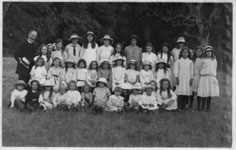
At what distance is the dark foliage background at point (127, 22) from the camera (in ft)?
24.7

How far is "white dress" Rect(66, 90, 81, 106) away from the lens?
7.43 meters

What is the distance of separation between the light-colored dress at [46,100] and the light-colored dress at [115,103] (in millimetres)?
1055

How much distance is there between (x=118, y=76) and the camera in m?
7.76

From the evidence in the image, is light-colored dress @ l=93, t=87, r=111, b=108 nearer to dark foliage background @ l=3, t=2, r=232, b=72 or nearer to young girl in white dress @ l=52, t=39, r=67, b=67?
young girl in white dress @ l=52, t=39, r=67, b=67

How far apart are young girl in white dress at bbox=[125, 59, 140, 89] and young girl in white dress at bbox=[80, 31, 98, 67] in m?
0.70

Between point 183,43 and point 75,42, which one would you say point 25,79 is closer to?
point 75,42

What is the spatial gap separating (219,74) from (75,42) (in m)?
2.82

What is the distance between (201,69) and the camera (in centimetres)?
763

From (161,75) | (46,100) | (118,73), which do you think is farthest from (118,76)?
(46,100)

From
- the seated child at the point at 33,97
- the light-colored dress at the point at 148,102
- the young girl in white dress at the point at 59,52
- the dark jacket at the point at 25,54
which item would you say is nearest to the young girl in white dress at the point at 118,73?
the light-colored dress at the point at 148,102

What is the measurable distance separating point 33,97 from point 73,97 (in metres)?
0.74

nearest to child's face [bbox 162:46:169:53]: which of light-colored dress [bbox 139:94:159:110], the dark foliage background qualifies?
the dark foliage background

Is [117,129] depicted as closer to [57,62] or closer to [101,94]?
[101,94]

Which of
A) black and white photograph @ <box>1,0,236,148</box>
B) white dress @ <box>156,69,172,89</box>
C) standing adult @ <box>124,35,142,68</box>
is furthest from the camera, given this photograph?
standing adult @ <box>124,35,142,68</box>
